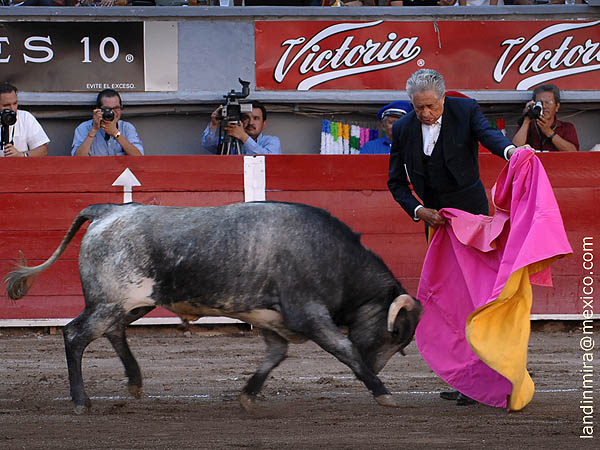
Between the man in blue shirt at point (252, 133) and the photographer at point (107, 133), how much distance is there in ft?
1.81

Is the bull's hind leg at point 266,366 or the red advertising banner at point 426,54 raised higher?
the red advertising banner at point 426,54

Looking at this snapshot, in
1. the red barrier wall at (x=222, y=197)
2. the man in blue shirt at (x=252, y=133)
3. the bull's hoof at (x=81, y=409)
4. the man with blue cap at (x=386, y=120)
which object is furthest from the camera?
the man in blue shirt at (x=252, y=133)

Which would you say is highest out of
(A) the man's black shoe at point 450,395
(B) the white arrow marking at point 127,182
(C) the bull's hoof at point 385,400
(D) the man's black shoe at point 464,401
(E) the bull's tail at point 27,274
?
(B) the white arrow marking at point 127,182

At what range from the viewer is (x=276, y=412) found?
4078mm

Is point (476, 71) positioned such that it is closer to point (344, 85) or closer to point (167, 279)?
point (344, 85)

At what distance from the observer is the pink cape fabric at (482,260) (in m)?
3.94

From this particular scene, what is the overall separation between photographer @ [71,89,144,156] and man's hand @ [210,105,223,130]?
0.58 m

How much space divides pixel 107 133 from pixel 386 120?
82.9 inches

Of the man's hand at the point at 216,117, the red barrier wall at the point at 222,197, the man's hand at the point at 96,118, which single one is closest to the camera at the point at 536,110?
the red barrier wall at the point at 222,197

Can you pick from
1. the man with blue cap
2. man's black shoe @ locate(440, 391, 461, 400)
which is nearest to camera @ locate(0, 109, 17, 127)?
the man with blue cap

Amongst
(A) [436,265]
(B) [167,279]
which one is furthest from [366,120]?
(B) [167,279]

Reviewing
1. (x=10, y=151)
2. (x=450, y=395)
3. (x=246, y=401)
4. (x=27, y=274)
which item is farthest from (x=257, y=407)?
(x=10, y=151)

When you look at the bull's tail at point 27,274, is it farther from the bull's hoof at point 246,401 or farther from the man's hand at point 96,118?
the man's hand at point 96,118

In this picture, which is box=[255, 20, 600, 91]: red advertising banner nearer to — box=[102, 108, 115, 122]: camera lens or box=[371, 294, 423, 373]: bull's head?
box=[102, 108, 115, 122]: camera lens
